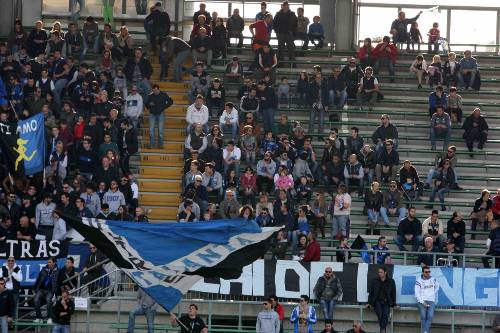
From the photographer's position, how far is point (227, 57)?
4494 centimetres

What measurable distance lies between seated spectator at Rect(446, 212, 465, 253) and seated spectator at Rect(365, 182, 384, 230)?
83.1 inches

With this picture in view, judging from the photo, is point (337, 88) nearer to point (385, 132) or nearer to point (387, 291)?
point (385, 132)

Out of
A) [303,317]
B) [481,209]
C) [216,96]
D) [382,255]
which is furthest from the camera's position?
[216,96]

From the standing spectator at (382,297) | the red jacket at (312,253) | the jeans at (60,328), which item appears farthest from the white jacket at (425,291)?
the jeans at (60,328)

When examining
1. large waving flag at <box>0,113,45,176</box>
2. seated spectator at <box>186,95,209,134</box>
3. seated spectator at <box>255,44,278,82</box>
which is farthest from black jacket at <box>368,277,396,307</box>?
seated spectator at <box>255,44,278,82</box>

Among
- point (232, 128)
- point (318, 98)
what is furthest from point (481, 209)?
point (232, 128)

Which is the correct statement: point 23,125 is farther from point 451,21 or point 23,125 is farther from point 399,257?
point 451,21

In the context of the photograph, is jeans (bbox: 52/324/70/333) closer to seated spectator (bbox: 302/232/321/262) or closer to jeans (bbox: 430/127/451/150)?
seated spectator (bbox: 302/232/321/262)

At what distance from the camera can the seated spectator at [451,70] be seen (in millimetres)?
43406

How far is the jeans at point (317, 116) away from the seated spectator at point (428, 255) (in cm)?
689

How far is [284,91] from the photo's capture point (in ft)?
139

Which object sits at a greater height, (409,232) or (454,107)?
(454,107)

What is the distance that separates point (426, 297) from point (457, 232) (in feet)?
9.26

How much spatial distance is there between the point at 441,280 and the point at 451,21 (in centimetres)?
1517
